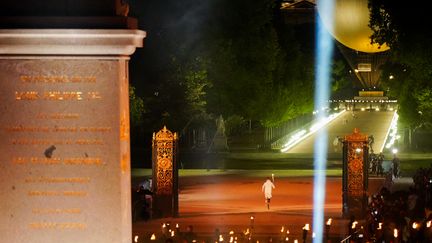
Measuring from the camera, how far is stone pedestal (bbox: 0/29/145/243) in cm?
1031

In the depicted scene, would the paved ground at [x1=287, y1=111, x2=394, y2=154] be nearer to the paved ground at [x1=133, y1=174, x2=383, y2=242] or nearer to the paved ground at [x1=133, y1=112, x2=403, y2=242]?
the paved ground at [x1=133, y1=112, x2=403, y2=242]

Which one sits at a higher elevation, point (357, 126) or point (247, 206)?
point (247, 206)

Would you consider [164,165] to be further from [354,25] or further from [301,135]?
[301,135]

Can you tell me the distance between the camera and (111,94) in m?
10.3

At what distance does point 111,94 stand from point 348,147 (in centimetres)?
1881

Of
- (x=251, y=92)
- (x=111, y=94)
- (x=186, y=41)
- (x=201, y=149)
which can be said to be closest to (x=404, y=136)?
(x=251, y=92)

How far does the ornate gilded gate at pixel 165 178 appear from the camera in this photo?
28172mm

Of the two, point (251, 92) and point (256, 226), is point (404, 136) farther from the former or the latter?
point (256, 226)

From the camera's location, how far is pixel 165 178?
28312 mm

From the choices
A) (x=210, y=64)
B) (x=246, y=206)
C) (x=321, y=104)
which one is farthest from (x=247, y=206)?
(x=321, y=104)

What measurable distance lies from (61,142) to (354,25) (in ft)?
132

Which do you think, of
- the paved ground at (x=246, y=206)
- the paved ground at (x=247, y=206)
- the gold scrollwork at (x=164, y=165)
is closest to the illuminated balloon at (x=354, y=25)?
the paved ground at (x=247, y=206)

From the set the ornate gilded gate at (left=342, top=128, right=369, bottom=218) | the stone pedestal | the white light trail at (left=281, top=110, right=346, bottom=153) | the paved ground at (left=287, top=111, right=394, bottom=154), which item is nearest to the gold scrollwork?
the ornate gilded gate at (left=342, top=128, right=369, bottom=218)

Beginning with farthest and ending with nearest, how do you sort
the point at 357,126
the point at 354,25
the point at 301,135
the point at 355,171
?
1. the point at 357,126
2. the point at 301,135
3. the point at 354,25
4. the point at 355,171
